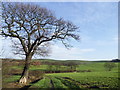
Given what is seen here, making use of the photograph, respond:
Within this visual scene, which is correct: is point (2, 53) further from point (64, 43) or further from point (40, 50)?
point (64, 43)

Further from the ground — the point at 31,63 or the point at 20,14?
the point at 20,14

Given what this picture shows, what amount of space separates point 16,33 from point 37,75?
8.73m

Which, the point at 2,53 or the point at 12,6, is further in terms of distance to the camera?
the point at 12,6

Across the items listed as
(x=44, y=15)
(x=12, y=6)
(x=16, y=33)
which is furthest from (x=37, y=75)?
(x=12, y=6)

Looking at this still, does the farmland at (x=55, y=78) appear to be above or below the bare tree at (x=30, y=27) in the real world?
below

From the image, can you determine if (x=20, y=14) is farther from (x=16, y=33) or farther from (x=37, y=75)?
(x=37, y=75)

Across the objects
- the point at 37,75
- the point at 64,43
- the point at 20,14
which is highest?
the point at 20,14

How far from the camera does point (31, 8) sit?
16.4m

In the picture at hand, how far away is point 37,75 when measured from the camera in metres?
22.0

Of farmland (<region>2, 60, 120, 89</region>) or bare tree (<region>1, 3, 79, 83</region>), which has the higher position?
bare tree (<region>1, 3, 79, 83</region>)

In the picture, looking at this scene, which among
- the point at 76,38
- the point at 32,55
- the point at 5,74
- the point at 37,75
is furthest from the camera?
the point at 37,75

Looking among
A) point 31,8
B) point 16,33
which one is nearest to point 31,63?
point 16,33

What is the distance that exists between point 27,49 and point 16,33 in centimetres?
244

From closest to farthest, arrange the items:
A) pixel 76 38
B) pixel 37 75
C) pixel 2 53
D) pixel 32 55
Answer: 1. pixel 2 53
2. pixel 32 55
3. pixel 76 38
4. pixel 37 75
